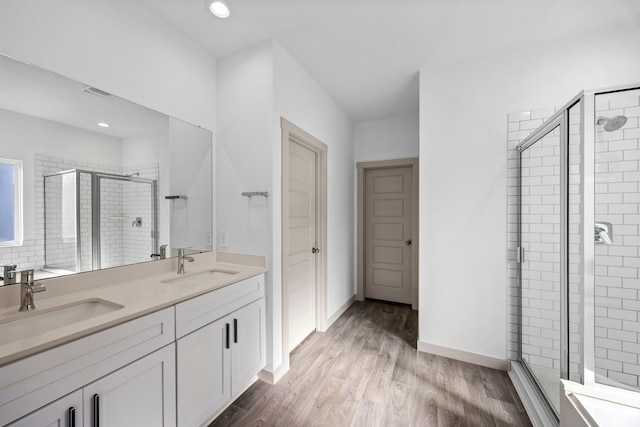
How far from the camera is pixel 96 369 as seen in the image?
3.29 ft

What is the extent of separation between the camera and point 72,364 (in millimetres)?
938

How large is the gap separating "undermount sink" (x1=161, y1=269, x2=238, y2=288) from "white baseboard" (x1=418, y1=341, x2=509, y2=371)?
6.29 feet

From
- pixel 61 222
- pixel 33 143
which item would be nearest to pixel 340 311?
pixel 61 222

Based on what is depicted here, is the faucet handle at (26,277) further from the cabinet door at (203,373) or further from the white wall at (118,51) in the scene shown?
the white wall at (118,51)

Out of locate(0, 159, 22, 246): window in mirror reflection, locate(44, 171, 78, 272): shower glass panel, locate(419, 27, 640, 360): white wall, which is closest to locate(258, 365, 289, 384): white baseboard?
locate(419, 27, 640, 360): white wall

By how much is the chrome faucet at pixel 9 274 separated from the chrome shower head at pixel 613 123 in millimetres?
3001

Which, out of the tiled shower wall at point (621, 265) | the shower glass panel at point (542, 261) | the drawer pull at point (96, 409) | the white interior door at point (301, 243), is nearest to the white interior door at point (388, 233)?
the white interior door at point (301, 243)

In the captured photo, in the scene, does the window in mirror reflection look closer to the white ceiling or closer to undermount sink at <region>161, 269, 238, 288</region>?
undermount sink at <region>161, 269, 238, 288</region>

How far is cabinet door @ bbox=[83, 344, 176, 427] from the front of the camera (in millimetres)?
1000

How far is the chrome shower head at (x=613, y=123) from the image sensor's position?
138 centimetres

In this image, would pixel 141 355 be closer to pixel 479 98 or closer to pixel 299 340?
pixel 299 340

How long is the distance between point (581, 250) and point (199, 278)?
91.4 inches

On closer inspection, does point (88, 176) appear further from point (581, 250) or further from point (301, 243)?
point (581, 250)

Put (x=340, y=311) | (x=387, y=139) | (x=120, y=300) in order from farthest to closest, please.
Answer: (x=387, y=139) < (x=340, y=311) < (x=120, y=300)
